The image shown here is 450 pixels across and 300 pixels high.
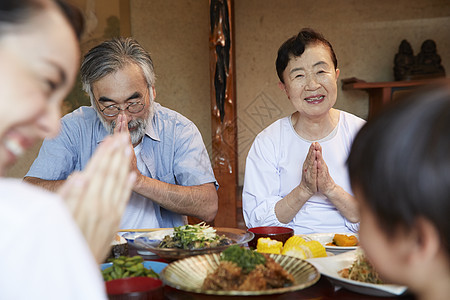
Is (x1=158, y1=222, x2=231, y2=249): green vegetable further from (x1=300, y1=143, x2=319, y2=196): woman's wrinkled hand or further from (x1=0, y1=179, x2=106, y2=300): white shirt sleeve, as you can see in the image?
(x1=0, y1=179, x2=106, y2=300): white shirt sleeve

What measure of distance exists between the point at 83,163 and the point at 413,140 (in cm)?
218

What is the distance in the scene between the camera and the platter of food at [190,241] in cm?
162

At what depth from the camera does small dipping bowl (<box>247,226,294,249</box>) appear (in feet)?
5.88

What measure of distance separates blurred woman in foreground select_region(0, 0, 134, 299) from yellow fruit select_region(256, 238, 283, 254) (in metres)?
0.84

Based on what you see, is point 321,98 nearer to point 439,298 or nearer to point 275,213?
point 275,213

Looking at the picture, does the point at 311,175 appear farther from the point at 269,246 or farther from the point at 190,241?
the point at 190,241

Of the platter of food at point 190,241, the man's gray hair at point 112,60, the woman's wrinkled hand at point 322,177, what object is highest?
the man's gray hair at point 112,60

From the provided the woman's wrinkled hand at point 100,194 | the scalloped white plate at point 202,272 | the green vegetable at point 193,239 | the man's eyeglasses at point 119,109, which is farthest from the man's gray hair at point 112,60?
the woman's wrinkled hand at point 100,194

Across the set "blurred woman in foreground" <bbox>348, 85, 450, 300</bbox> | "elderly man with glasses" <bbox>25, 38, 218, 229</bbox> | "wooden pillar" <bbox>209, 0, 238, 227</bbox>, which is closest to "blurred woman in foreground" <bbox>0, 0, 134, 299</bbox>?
"blurred woman in foreground" <bbox>348, 85, 450, 300</bbox>

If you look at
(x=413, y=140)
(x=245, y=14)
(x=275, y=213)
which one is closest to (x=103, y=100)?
(x=275, y=213)

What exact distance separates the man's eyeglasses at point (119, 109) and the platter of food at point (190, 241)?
2.74ft

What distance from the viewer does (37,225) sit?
2.07 feet

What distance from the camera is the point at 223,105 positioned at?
166 inches

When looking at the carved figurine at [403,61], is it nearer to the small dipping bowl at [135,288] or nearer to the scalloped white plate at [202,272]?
the scalloped white plate at [202,272]
